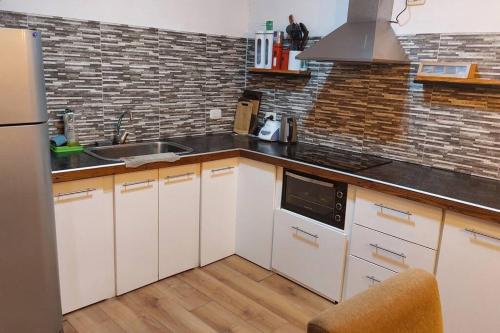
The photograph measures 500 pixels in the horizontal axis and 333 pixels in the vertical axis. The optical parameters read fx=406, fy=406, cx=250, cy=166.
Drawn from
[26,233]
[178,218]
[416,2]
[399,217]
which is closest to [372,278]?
[399,217]

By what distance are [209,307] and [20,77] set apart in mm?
1599

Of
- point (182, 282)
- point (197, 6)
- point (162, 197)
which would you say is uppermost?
point (197, 6)

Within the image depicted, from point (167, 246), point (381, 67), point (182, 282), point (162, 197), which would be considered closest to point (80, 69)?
point (162, 197)

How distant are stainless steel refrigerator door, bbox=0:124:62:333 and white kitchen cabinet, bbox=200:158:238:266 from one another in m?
1.07

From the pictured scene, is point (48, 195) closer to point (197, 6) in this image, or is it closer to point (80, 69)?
point (80, 69)

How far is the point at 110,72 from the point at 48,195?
Answer: 1.14m

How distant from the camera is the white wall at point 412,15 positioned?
2.23 metres

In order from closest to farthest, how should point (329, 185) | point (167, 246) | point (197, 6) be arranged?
1. point (329, 185)
2. point (167, 246)
3. point (197, 6)

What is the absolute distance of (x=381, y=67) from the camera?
267cm

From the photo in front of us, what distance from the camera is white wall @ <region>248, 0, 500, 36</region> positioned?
87.8 inches

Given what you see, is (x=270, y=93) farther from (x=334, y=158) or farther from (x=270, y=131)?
(x=334, y=158)

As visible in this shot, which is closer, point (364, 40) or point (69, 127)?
point (364, 40)

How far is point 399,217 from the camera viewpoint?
212 cm

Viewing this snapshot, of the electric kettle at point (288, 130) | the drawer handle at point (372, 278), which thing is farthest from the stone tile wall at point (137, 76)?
the drawer handle at point (372, 278)
